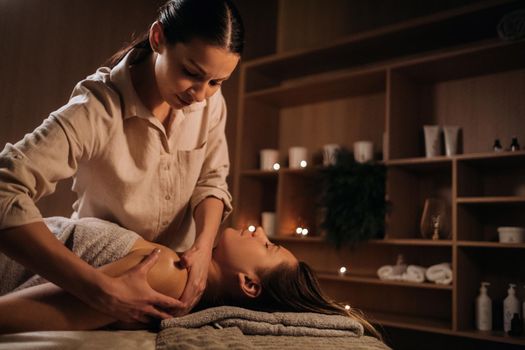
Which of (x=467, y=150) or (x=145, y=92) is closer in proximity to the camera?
(x=145, y=92)

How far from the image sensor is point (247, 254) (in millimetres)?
1577

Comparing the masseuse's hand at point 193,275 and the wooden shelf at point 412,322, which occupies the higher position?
the masseuse's hand at point 193,275

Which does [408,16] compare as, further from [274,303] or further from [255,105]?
[274,303]

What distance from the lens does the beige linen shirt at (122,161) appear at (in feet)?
3.82

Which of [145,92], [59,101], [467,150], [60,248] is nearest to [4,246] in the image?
[60,248]

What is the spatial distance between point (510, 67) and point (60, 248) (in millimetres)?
2553

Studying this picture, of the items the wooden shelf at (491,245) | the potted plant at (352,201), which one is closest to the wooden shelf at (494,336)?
the wooden shelf at (491,245)

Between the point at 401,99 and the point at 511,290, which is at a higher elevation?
the point at 401,99

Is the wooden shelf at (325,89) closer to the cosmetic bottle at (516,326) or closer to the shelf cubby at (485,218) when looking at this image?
the shelf cubby at (485,218)

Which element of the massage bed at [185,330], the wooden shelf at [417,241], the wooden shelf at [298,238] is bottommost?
the massage bed at [185,330]

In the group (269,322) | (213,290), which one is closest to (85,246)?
(213,290)

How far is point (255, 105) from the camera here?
141 inches

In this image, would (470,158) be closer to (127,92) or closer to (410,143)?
(410,143)

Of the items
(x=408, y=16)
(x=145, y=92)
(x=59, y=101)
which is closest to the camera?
(x=145, y=92)
